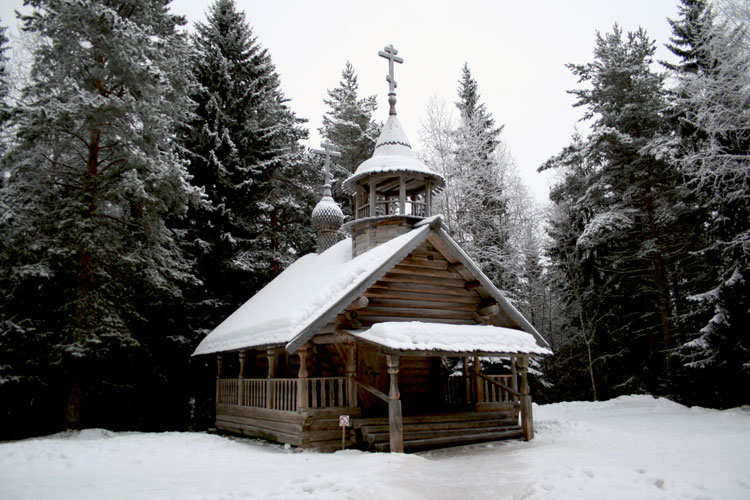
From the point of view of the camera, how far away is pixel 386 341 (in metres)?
11.3

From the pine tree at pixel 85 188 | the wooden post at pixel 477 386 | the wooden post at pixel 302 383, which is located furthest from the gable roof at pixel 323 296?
the pine tree at pixel 85 188

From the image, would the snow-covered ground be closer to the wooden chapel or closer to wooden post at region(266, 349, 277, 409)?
the wooden chapel

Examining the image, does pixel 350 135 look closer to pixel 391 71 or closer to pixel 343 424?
pixel 391 71

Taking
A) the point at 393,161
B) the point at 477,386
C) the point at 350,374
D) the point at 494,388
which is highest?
the point at 393,161

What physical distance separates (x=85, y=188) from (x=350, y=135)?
1889 cm

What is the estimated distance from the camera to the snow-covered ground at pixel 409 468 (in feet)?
23.7

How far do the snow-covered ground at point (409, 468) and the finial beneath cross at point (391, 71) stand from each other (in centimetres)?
1229

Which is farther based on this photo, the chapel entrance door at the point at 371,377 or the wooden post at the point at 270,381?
the wooden post at the point at 270,381

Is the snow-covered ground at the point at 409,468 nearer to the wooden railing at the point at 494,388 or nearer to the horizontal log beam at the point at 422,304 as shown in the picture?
the wooden railing at the point at 494,388

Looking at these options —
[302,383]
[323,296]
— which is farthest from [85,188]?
[302,383]

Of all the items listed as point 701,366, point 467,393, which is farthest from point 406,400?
point 701,366

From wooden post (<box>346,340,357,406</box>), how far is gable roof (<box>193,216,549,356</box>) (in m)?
1.30

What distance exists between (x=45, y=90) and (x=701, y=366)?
23.3 metres

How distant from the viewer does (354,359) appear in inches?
532
